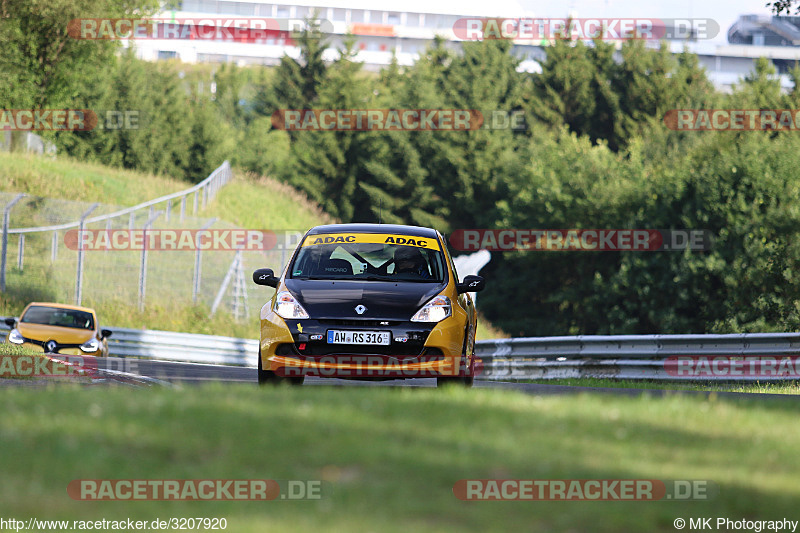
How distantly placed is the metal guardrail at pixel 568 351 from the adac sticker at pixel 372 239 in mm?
8665

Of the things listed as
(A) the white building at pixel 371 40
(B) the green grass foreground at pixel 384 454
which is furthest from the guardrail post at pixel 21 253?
(A) the white building at pixel 371 40

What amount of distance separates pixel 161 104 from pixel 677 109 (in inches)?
1401

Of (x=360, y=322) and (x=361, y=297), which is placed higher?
(x=361, y=297)

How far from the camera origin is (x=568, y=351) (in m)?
21.5

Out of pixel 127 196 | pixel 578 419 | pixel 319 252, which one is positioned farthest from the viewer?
pixel 127 196

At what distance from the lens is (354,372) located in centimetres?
1016

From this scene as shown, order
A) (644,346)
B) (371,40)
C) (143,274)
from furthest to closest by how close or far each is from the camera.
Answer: (371,40) → (143,274) → (644,346)

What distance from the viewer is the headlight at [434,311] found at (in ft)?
34.0

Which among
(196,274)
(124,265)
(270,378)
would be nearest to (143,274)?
(196,274)

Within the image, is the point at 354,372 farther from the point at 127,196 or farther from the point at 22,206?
the point at 127,196

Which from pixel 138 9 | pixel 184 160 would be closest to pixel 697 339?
pixel 138 9

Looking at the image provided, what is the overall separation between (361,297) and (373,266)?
1348 millimetres

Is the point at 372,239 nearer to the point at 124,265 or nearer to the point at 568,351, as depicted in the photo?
the point at 568,351

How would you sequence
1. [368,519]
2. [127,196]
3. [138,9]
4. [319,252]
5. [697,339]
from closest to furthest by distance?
1. [368,519]
2. [319,252]
3. [697,339]
4. [138,9]
5. [127,196]
